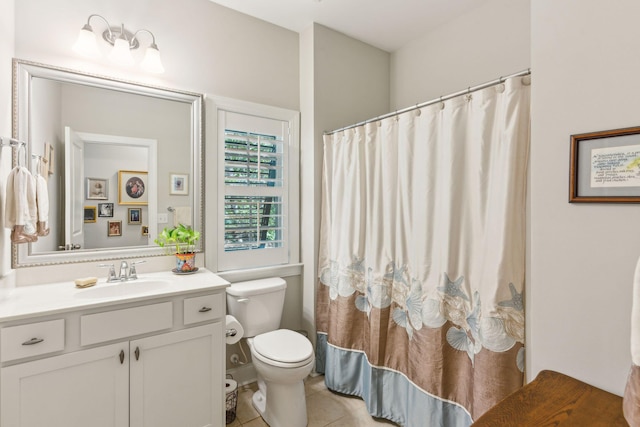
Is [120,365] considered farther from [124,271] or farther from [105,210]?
[105,210]

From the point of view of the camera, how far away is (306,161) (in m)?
2.52

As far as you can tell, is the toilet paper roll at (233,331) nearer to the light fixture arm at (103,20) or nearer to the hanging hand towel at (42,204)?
A: the hanging hand towel at (42,204)

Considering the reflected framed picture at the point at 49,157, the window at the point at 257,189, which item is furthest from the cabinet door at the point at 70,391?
the reflected framed picture at the point at 49,157

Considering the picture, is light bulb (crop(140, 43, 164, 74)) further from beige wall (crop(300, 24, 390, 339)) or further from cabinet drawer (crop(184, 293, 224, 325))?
cabinet drawer (crop(184, 293, 224, 325))

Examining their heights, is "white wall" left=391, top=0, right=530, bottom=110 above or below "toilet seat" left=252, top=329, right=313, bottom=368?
above

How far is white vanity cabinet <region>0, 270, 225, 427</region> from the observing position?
4.27 feet

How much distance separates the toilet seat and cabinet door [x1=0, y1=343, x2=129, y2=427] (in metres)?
0.69

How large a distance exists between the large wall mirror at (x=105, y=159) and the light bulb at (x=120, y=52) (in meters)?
0.13

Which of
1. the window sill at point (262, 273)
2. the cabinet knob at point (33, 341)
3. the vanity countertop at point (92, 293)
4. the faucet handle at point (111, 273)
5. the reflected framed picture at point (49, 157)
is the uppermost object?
the reflected framed picture at point (49, 157)

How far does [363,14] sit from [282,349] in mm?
2391

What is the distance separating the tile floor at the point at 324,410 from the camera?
1.93m

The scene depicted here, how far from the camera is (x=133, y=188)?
77.2 inches

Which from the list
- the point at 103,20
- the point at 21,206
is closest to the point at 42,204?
the point at 21,206

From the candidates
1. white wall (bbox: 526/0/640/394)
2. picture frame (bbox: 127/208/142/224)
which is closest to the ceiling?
white wall (bbox: 526/0/640/394)
